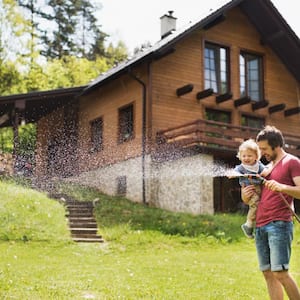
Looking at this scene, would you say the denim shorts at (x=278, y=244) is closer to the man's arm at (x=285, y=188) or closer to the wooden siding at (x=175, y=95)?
the man's arm at (x=285, y=188)

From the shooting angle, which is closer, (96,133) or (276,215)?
(276,215)

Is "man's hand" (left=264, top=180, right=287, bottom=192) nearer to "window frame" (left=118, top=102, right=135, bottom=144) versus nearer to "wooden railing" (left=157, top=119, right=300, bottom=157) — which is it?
"wooden railing" (left=157, top=119, right=300, bottom=157)

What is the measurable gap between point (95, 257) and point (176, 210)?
617cm

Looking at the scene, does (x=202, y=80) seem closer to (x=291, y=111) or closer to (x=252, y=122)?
(x=252, y=122)

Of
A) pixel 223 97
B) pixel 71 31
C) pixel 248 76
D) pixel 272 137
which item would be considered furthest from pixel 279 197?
pixel 71 31

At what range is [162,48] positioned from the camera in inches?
658

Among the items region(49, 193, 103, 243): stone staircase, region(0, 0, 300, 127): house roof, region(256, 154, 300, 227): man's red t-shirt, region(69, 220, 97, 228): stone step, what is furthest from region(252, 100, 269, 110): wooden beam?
region(256, 154, 300, 227): man's red t-shirt

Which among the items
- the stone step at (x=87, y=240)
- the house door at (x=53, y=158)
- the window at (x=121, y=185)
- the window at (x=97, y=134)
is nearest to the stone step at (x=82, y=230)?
the stone step at (x=87, y=240)

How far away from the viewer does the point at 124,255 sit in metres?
10.6

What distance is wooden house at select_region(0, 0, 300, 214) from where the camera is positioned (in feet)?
53.9

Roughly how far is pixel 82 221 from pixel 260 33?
11212mm

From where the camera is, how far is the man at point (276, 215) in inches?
181

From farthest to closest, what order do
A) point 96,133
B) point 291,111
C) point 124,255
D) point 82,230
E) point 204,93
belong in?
point 291,111 → point 96,133 → point 204,93 → point 82,230 → point 124,255

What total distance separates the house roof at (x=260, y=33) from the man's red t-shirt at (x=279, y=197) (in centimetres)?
1250
